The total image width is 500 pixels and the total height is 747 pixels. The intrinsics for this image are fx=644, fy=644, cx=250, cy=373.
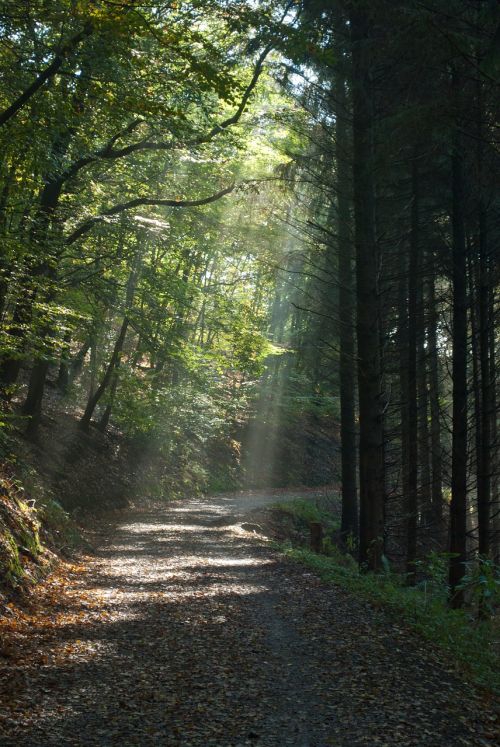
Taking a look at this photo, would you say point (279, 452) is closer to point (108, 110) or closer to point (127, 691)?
point (108, 110)

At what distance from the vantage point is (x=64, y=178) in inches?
504

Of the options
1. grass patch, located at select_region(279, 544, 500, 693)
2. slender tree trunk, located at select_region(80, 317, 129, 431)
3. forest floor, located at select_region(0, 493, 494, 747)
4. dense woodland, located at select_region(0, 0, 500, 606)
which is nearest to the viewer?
forest floor, located at select_region(0, 493, 494, 747)

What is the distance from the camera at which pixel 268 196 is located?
1648cm

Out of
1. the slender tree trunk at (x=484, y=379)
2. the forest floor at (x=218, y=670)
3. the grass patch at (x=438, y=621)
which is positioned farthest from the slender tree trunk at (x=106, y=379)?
the grass patch at (x=438, y=621)

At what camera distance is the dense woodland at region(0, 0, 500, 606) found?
9.04 m

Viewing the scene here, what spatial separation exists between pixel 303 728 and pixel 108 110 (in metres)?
8.42

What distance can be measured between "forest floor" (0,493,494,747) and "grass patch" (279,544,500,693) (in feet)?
0.78

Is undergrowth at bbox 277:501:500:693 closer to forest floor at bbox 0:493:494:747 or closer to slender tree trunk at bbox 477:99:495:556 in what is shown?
forest floor at bbox 0:493:494:747

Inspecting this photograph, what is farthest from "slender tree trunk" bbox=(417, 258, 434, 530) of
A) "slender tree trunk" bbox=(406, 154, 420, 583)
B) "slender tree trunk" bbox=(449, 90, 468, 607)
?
"slender tree trunk" bbox=(449, 90, 468, 607)

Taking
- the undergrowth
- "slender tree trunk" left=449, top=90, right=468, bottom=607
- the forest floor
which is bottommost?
the forest floor

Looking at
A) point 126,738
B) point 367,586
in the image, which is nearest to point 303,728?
point 126,738

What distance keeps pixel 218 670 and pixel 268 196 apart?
1281 cm

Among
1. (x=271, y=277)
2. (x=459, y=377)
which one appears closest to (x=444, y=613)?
(x=459, y=377)

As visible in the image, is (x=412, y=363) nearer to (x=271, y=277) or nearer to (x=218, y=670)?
(x=271, y=277)
